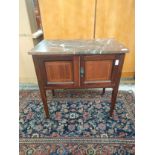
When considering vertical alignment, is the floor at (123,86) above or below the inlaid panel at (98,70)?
below

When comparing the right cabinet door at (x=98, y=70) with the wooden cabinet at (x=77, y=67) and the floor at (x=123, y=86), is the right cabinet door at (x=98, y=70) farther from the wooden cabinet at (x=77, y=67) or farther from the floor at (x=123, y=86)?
the floor at (x=123, y=86)

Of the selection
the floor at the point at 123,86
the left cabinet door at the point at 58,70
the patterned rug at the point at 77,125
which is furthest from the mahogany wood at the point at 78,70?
the floor at the point at 123,86

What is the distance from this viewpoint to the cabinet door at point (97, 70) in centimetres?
114

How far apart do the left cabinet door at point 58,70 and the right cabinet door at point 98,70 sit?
63 millimetres

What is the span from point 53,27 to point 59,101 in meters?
1.02

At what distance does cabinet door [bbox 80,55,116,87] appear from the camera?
1.14 meters

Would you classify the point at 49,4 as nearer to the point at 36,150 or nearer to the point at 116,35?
the point at 116,35

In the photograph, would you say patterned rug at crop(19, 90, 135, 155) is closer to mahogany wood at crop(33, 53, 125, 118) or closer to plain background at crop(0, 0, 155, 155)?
mahogany wood at crop(33, 53, 125, 118)

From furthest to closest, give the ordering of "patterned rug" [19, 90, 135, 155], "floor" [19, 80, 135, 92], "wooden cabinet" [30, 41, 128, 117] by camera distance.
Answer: "floor" [19, 80, 135, 92], "patterned rug" [19, 90, 135, 155], "wooden cabinet" [30, 41, 128, 117]

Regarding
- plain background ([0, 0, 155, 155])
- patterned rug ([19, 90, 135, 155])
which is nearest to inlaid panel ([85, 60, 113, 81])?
plain background ([0, 0, 155, 155])
